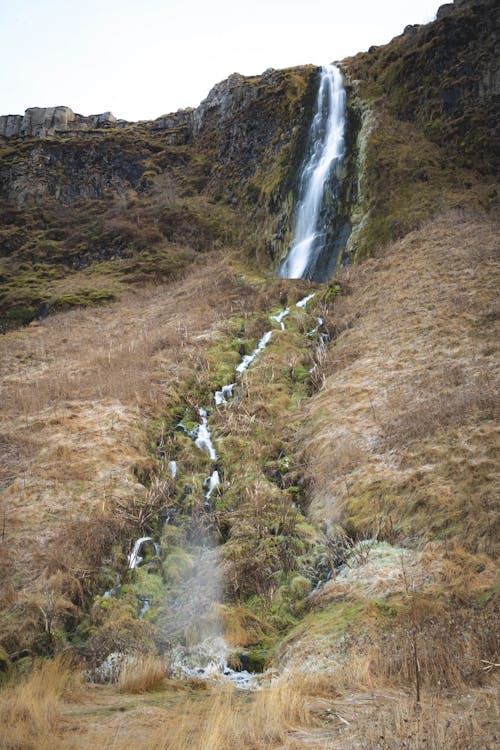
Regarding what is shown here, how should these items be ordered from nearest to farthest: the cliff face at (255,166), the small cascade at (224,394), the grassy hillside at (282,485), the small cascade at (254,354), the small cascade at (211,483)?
the grassy hillside at (282,485)
the small cascade at (211,483)
the small cascade at (224,394)
the small cascade at (254,354)
the cliff face at (255,166)

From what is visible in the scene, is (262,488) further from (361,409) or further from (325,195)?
(325,195)

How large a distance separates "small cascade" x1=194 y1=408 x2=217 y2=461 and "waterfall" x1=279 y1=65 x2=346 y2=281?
1401cm

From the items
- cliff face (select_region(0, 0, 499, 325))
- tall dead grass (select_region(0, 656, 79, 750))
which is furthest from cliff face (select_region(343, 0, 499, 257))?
tall dead grass (select_region(0, 656, 79, 750))

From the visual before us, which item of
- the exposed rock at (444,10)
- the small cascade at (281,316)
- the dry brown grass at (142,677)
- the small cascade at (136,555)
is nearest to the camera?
the dry brown grass at (142,677)

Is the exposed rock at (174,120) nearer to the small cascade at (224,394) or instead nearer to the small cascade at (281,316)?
the small cascade at (281,316)

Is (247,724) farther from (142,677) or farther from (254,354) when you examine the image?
(254,354)

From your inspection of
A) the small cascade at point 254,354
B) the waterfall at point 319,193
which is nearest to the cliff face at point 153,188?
the waterfall at point 319,193

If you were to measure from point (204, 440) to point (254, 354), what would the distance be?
220 inches

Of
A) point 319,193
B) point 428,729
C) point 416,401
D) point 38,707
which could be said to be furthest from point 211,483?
point 319,193

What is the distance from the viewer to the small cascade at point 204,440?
13.8 m

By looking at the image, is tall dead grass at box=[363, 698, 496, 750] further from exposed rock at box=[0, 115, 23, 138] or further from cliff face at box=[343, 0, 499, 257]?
exposed rock at box=[0, 115, 23, 138]

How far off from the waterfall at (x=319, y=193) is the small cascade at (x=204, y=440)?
46.0 ft

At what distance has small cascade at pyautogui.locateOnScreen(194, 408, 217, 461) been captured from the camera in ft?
45.2

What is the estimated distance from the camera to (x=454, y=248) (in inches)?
820
